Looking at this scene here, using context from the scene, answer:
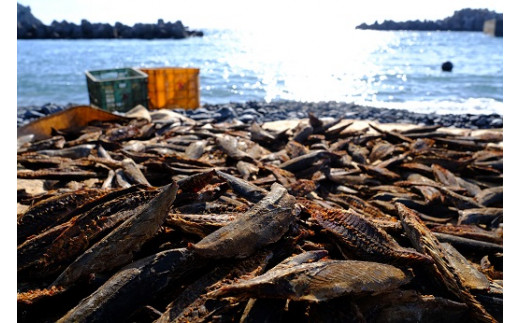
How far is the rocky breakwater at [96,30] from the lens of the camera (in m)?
84.2

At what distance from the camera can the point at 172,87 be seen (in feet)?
45.2

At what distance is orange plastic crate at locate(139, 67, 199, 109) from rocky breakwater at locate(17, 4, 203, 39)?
8081 centimetres

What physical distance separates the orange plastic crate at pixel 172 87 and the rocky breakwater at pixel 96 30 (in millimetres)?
80809

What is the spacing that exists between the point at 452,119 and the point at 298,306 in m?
13.1

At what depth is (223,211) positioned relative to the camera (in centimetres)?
319

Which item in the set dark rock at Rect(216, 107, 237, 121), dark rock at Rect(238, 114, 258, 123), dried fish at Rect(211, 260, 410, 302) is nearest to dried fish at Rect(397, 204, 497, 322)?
dried fish at Rect(211, 260, 410, 302)

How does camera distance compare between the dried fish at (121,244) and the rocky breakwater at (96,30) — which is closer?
the dried fish at (121,244)

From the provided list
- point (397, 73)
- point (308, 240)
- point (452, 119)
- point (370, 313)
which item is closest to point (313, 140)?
point (308, 240)

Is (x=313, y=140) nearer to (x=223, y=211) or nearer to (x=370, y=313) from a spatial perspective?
(x=223, y=211)

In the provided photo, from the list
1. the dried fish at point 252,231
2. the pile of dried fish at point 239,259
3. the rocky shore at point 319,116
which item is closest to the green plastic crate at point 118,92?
the rocky shore at point 319,116

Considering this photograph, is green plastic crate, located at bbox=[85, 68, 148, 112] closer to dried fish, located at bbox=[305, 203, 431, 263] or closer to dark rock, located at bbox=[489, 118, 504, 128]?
dried fish, located at bbox=[305, 203, 431, 263]

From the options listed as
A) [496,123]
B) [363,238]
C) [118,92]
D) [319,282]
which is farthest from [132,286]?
[496,123]

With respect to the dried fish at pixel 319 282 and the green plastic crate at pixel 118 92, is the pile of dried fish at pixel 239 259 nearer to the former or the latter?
the dried fish at pixel 319 282

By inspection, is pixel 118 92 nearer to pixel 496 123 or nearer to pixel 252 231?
pixel 252 231
